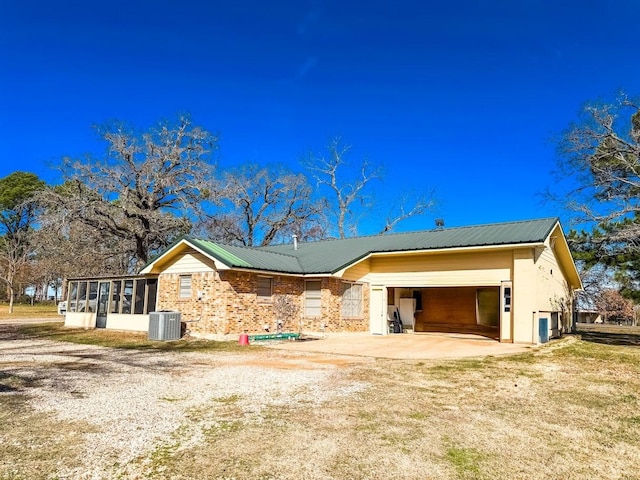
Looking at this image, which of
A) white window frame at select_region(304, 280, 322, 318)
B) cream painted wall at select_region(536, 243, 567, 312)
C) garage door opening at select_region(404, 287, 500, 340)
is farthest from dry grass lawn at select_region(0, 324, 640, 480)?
garage door opening at select_region(404, 287, 500, 340)

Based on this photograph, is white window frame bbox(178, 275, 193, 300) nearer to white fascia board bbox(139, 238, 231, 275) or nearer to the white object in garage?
white fascia board bbox(139, 238, 231, 275)

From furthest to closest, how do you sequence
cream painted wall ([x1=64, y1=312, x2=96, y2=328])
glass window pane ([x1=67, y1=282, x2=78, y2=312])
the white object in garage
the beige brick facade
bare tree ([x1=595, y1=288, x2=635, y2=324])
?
bare tree ([x1=595, y1=288, x2=635, y2=324]), glass window pane ([x1=67, y1=282, x2=78, y2=312]), the white object in garage, cream painted wall ([x1=64, y1=312, x2=96, y2=328]), the beige brick facade

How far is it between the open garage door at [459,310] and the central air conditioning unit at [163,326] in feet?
35.8

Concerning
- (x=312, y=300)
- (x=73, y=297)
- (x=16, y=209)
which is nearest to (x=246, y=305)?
(x=312, y=300)

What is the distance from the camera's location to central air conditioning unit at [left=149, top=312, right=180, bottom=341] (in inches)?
619

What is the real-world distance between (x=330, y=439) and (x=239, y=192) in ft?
106

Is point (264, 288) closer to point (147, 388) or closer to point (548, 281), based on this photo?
point (147, 388)

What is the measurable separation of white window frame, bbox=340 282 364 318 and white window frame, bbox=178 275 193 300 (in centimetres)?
594

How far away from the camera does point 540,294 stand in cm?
1591

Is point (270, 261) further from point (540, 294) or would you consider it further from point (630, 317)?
point (630, 317)

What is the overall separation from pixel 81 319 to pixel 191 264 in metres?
7.49

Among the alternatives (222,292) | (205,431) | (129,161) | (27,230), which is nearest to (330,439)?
(205,431)

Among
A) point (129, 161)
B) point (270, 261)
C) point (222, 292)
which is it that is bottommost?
point (222, 292)

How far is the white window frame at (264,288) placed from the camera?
55.7ft
